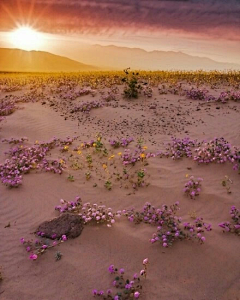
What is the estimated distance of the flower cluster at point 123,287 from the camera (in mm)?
5012

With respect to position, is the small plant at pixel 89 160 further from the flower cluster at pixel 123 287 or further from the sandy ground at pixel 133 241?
the flower cluster at pixel 123 287

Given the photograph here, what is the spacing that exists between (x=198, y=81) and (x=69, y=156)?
13.5 meters

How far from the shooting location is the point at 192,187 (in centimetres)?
811

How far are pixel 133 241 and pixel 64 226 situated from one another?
1718 mm

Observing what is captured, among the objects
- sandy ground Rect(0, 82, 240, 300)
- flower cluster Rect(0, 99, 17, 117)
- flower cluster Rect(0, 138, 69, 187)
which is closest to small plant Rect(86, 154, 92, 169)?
sandy ground Rect(0, 82, 240, 300)

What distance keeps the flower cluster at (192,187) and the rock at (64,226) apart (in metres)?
3.06

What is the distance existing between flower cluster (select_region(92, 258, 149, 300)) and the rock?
1.52 meters

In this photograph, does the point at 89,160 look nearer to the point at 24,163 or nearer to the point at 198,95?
the point at 24,163

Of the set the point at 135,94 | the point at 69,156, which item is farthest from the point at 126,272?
the point at 135,94

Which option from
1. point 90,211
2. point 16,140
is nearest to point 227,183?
point 90,211

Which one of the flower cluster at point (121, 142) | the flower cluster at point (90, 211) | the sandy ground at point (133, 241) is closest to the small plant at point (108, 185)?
the sandy ground at point (133, 241)

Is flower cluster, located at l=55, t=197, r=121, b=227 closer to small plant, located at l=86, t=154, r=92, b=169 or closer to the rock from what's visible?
the rock

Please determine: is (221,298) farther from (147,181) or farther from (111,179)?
(111,179)

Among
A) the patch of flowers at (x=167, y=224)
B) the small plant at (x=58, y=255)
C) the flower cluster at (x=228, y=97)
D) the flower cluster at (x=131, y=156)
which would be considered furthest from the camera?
the flower cluster at (x=228, y=97)
